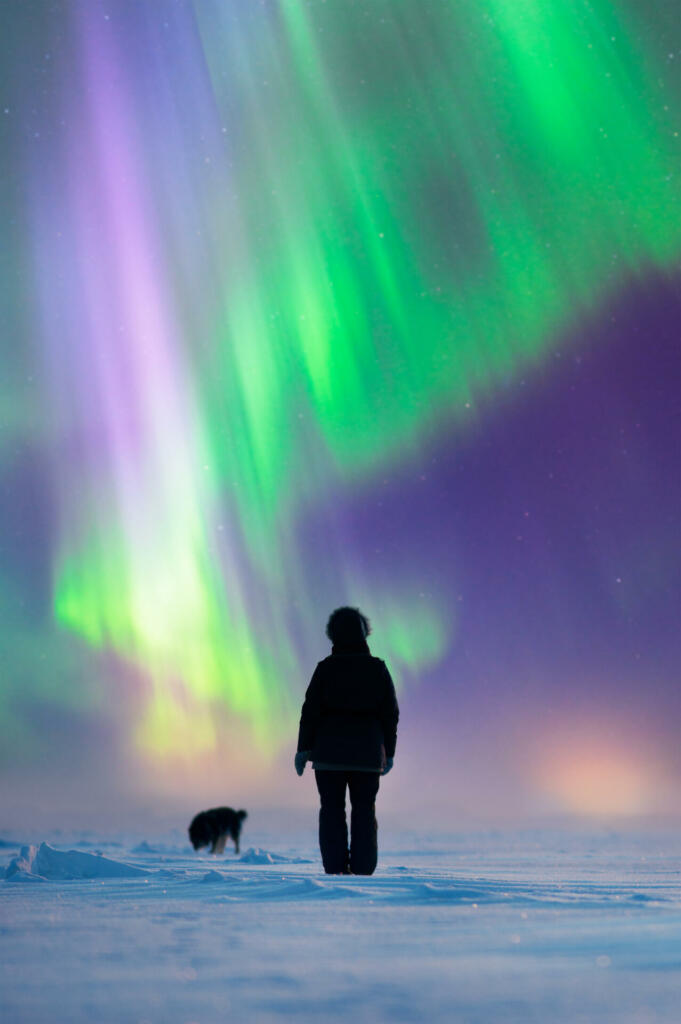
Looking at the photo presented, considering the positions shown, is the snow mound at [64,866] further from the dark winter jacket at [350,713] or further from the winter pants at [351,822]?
the dark winter jacket at [350,713]

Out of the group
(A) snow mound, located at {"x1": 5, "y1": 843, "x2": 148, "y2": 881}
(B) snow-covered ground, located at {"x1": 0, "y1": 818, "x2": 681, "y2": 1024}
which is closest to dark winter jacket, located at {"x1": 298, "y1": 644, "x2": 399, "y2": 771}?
(A) snow mound, located at {"x1": 5, "y1": 843, "x2": 148, "y2": 881}

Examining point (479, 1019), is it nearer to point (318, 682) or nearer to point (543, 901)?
point (543, 901)

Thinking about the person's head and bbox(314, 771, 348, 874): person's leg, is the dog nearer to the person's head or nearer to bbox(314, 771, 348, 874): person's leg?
bbox(314, 771, 348, 874): person's leg

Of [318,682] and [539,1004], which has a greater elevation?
[318,682]

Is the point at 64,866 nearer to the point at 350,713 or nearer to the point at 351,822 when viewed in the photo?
the point at 351,822

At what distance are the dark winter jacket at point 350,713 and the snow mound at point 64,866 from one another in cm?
151

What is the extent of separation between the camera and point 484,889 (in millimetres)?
4344

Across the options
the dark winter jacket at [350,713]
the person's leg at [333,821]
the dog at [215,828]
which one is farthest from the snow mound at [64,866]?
the dog at [215,828]

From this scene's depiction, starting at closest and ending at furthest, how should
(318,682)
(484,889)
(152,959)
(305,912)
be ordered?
(152,959) → (305,912) → (484,889) → (318,682)

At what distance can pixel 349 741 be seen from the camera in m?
6.45

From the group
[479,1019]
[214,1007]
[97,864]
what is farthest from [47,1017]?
[97,864]

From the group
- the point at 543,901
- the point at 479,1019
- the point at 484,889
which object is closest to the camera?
the point at 479,1019

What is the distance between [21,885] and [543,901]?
3.08m

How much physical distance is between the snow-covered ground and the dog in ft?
24.4
